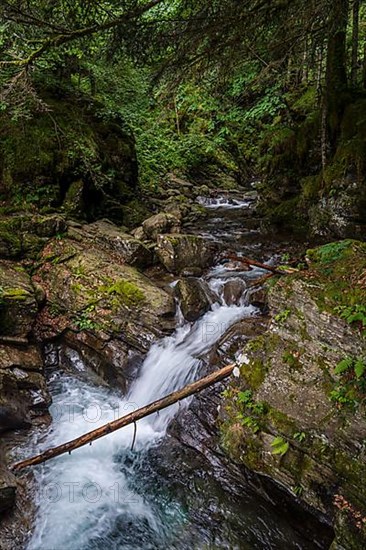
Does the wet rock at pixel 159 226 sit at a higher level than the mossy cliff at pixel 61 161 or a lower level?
lower

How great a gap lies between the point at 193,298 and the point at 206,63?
12.9 ft

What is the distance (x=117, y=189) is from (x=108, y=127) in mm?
1903

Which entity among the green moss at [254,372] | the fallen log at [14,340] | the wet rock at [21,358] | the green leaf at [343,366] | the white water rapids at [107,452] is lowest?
the white water rapids at [107,452]

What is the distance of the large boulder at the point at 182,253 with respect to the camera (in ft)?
26.1

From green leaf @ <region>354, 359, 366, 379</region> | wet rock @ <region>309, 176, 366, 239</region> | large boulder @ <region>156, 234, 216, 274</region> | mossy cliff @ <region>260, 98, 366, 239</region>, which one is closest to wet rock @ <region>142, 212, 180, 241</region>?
large boulder @ <region>156, 234, 216, 274</region>

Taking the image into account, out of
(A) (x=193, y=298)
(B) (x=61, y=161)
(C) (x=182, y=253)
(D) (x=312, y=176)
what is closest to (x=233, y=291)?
(A) (x=193, y=298)

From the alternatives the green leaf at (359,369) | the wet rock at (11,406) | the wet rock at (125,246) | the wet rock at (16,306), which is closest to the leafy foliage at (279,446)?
the green leaf at (359,369)

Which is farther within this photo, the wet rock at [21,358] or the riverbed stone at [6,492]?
the wet rock at [21,358]

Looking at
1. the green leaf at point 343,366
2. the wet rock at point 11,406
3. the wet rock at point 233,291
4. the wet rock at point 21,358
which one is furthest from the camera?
the wet rock at point 233,291

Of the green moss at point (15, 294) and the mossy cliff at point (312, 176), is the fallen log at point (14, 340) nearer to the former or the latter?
the green moss at point (15, 294)

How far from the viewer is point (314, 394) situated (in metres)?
3.64

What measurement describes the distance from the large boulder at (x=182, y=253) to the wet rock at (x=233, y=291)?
1.08 metres

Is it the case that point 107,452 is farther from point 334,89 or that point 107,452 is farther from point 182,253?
point 334,89

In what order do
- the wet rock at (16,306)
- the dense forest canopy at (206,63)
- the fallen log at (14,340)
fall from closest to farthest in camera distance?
the dense forest canopy at (206,63)
the fallen log at (14,340)
the wet rock at (16,306)
